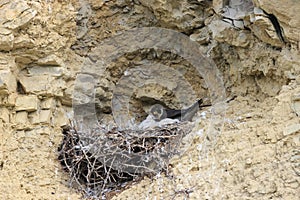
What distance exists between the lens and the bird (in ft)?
15.0

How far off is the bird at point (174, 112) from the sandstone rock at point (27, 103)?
3.70 feet

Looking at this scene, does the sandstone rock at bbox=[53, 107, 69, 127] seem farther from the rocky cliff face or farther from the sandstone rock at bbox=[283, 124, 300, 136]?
the sandstone rock at bbox=[283, 124, 300, 136]

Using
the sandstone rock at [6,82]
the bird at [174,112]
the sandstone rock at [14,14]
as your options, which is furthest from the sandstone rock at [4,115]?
the bird at [174,112]

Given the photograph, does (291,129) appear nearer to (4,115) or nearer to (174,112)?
A: (174,112)

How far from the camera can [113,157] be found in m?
3.98

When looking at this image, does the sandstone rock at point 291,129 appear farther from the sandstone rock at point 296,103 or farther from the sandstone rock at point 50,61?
the sandstone rock at point 50,61

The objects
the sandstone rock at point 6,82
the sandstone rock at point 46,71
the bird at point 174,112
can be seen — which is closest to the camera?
the sandstone rock at point 6,82

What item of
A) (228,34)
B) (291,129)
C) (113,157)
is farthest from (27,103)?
(291,129)

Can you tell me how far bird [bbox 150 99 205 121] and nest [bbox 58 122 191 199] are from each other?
341 mm

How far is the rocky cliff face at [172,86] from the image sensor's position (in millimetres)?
3408

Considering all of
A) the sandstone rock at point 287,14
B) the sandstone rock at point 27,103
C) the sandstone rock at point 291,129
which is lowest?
the sandstone rock at point 27,103

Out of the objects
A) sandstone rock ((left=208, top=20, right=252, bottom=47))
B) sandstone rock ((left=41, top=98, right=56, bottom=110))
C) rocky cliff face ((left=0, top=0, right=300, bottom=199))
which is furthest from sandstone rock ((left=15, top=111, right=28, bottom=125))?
sandstone rock ((left=208, top=20, right=252, bottom=47))

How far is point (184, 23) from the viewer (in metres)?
4.47

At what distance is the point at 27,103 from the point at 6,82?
0.25 m
